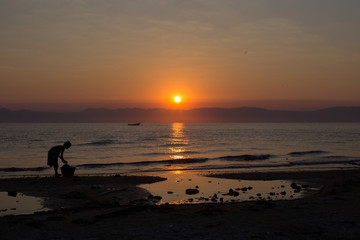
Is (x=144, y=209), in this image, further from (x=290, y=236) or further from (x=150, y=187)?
(x=150, y=187)

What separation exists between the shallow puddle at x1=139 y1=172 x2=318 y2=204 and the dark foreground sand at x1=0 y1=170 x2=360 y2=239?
1.48 meters

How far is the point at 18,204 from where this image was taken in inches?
482

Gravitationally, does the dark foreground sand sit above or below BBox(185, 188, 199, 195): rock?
above

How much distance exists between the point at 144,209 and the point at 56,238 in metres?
3.30

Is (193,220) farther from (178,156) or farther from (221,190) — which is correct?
(178,156)

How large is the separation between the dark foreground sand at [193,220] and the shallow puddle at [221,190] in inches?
58.2

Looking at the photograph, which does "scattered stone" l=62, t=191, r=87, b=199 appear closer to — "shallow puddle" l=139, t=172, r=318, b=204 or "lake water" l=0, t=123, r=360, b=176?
"shallow puddle" l=139, t=172, r=318, b=204

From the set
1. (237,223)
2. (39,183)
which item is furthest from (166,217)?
(39,183)

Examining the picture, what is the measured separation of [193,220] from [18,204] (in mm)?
6661

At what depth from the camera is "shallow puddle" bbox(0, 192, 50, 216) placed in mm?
11070

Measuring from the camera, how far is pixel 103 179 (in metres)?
18.9

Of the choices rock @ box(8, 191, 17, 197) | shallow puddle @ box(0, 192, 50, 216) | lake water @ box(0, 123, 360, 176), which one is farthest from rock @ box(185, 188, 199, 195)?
lake water @ box(0, 123, 360, 176)

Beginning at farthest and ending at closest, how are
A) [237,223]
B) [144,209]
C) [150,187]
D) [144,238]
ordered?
1. [150,187]
2. [144,209]
3. [237,223]
4. [144,238]

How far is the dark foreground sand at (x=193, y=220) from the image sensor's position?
7.91 m
